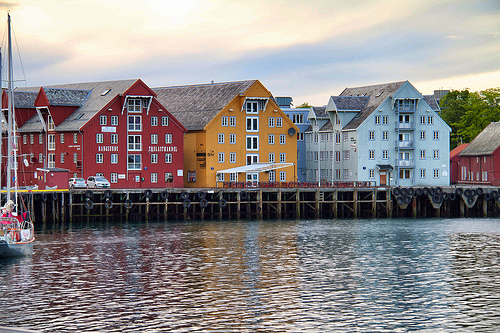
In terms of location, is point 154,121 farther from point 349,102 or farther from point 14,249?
point 14,249

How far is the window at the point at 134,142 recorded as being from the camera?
314 feet

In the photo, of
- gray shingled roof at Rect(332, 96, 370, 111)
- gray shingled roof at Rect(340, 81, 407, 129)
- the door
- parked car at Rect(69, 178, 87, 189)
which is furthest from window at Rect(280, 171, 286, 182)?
parked car at Rect(69, 178, 87, 189)

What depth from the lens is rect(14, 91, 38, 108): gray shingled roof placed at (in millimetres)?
100994

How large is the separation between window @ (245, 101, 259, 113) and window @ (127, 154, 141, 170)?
57.6 feet

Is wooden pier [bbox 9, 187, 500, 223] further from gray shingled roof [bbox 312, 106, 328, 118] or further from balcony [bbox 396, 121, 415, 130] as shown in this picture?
gray shingled roof [bbox 312, 106, 328, 118]

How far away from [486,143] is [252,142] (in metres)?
44.5

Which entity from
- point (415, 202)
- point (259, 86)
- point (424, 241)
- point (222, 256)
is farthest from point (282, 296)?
point (259, 86)

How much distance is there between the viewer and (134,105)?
315 feet

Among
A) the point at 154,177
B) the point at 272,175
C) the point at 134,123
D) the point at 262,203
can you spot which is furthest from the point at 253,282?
the point at 272,175

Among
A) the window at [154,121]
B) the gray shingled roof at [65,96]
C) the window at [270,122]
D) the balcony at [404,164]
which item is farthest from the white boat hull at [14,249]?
the balcony at [404,164]

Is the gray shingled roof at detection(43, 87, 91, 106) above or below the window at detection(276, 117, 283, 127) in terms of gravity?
above

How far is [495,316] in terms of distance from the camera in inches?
1314

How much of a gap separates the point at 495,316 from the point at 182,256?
2476cm

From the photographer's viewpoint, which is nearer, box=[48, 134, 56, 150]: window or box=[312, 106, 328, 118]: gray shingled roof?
box=[48, 134, 56, 150]: window
